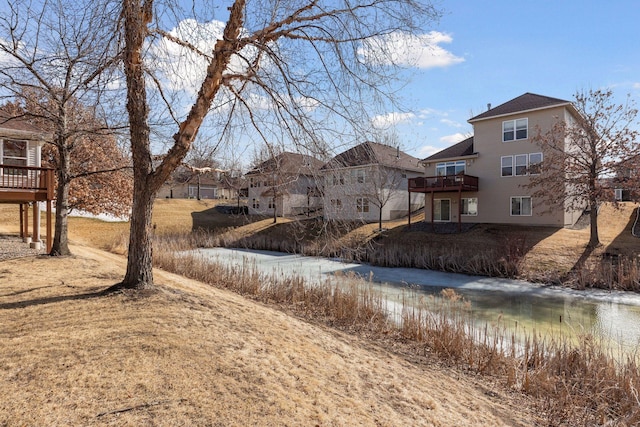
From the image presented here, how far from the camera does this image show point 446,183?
2545 cm

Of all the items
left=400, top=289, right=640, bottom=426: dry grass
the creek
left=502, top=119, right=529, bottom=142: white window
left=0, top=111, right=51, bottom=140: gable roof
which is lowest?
the creek

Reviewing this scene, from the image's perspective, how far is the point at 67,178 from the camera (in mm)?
11547

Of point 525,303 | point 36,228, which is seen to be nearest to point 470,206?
point 525,303

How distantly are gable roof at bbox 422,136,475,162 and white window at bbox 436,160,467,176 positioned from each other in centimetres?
50

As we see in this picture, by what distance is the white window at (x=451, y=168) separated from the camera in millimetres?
26781

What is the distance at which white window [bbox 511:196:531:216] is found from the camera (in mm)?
23625

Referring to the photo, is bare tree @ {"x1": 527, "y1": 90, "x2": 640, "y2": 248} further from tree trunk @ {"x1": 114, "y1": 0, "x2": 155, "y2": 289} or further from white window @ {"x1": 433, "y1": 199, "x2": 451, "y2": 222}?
tree trunk @ {"x1": 114, "y1": 0, "x2": 155, "y2": 289}

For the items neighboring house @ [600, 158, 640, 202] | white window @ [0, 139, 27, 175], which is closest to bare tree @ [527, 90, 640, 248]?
neighboring house @ [600, 158, 640, 202]

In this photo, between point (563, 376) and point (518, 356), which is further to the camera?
point (518, 356)

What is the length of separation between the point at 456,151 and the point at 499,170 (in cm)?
374

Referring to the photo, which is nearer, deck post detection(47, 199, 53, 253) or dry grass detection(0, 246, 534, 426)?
dry grass detection(0, 246, 534, 426)

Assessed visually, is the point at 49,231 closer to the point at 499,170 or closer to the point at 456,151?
the point at 499,170

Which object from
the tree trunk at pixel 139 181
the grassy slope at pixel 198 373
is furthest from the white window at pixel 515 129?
the tree trunk at pixel 139 181

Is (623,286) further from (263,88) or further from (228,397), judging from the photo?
(228,397)
